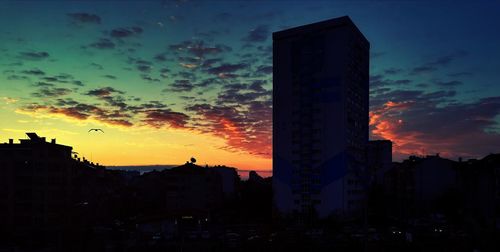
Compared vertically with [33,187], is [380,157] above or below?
above

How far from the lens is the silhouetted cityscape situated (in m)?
46.7

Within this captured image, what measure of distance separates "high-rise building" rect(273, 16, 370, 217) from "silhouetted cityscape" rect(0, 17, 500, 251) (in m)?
0.18

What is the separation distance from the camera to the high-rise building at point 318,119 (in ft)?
218

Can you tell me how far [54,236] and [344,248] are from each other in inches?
1261

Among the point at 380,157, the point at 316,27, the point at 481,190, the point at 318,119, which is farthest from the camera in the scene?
the point at 380,157

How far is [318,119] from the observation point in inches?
2702

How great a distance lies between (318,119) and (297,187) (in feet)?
40.9

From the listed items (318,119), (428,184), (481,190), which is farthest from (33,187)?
(481,190)

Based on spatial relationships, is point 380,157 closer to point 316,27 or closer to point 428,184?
point 428,184

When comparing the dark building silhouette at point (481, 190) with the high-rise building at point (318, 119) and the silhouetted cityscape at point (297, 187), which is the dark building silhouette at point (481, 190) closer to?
the silhouetted cityscape at point (297, 187)

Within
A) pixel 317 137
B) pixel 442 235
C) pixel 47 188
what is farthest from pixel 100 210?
pixel 442 235

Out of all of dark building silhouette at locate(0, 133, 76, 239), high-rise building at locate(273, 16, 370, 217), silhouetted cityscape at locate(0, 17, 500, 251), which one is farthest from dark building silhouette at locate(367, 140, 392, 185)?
dark building silhouette at locate(0, 133, 76, 239)

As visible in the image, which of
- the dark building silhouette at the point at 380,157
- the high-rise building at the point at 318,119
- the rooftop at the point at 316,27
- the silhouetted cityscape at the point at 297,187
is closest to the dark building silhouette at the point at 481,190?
the silhouetted cityscape at the point at 297,187

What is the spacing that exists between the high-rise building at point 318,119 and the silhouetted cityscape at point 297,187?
0.58 ft
